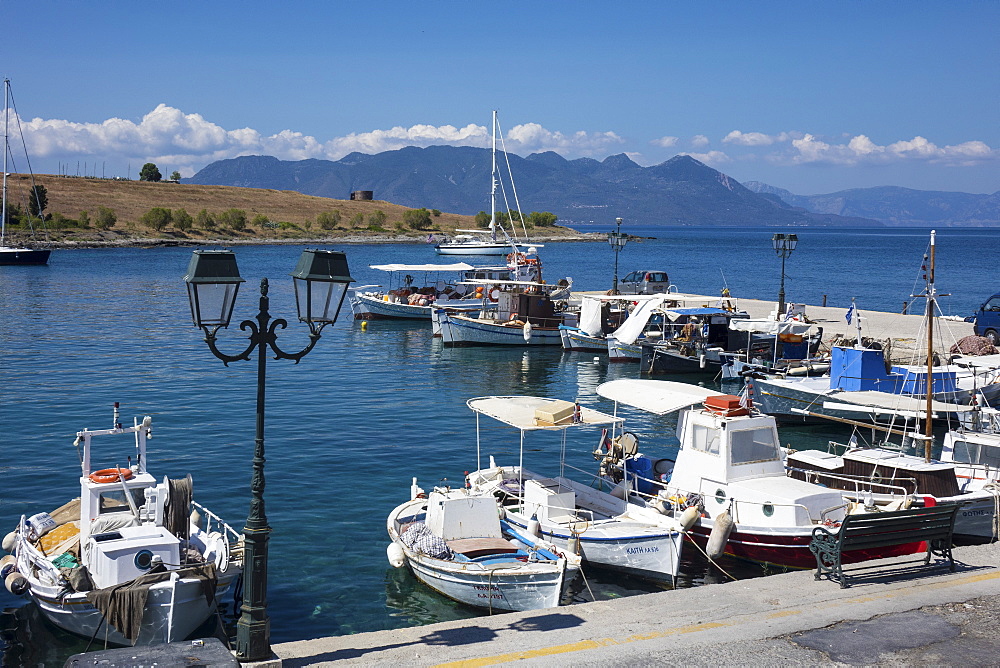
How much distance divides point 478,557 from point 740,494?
5.09m

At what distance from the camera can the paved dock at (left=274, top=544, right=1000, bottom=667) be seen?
31.9 feet

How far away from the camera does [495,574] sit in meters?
14.1

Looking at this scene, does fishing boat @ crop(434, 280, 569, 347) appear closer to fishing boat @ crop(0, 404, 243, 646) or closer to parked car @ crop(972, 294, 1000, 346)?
parked car @ crop(972, 294, 1000, 346)

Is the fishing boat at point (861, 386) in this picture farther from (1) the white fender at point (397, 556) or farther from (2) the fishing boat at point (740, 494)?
(1) the white fender at point (397, 556)

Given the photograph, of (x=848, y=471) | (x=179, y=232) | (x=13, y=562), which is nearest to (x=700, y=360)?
(x=848, y=471)

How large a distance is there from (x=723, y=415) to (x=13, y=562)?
12.4 metres

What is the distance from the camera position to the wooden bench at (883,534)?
40.1 feet

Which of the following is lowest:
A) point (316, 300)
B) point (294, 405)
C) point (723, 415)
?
point (294, 405)

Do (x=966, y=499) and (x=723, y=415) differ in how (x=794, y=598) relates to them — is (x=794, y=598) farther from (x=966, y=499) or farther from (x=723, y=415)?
(x=966, y=499)

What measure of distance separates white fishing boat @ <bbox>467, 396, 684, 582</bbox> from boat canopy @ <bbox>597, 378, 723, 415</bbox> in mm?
1515

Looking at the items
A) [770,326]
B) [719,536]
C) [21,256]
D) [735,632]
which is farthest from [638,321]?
[21,256]

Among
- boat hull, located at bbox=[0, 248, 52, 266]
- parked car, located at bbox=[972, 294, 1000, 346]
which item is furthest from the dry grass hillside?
parked car, located at bbox=[972, 294, 1000, 346]

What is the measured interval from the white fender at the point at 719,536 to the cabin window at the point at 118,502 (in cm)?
960

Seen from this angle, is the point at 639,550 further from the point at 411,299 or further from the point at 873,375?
the point at 411,299
